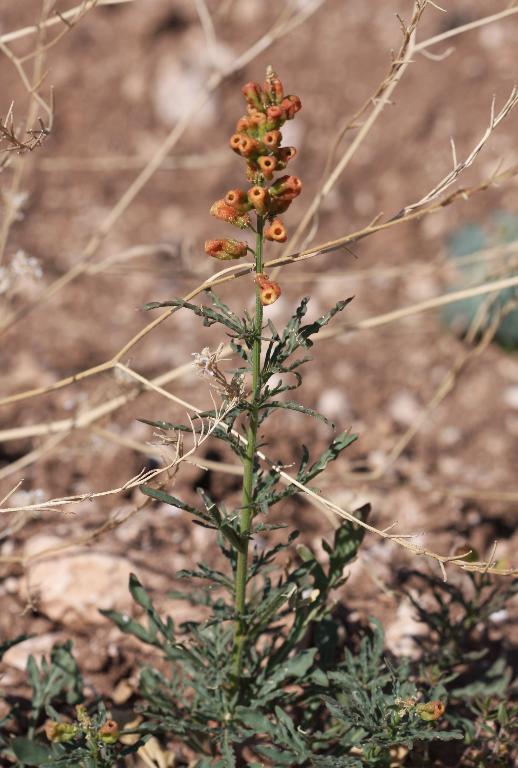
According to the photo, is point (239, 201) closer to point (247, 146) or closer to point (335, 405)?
point (247, 146)

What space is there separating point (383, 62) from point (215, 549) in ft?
11.5

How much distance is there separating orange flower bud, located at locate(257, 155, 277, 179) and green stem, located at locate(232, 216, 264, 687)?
8 cm

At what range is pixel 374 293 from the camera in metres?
4.38

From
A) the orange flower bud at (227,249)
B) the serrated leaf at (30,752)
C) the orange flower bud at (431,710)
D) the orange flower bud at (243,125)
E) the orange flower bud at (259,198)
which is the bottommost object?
the serrated leaf at (30,752)

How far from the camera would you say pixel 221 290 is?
439 centimetres

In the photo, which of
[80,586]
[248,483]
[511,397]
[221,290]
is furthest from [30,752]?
[221,290]

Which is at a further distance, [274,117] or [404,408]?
[404,408]

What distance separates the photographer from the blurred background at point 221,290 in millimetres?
2852

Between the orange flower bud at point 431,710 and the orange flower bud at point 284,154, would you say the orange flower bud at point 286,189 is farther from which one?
the orange flower bud at point 431,710

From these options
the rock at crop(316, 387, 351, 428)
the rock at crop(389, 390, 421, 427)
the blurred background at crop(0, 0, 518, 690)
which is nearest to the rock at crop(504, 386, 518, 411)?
the blurred background at crop(0, 0, 518, 690)

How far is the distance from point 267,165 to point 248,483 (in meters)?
0.66

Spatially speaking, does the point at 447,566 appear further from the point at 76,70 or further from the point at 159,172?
the point at 76,70

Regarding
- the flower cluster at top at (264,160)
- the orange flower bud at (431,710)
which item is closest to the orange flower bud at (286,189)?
the flower cluster at top at (264,160)

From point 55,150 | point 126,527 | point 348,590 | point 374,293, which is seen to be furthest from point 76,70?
point 348,590
